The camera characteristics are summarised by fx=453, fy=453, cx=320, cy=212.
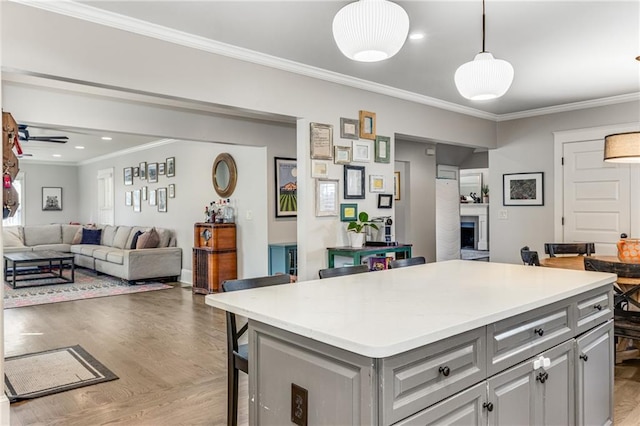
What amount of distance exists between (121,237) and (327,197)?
238 inches

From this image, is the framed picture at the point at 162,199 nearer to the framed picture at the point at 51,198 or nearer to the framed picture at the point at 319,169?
the framed picture at the point at 319,169

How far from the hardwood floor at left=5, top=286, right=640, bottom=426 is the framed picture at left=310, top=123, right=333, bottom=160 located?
1.91m

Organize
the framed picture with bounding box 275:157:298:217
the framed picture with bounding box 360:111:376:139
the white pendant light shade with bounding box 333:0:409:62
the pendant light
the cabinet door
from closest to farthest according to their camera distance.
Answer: the white pendant light shade with bounding box 333:0:409:62
the cabinet door
the pendant light
the framed picture with bounding box 360:111:376:139
the framed picture with bounding box 275:157:298:217

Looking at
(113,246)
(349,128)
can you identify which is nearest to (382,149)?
(349,128)

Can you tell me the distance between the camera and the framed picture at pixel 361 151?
4375mm

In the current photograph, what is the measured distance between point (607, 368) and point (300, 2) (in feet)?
8.62

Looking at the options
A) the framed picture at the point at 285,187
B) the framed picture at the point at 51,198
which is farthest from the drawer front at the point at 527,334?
the framed picture at the point at 51,198

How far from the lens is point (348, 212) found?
436cm

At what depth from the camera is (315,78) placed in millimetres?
4055

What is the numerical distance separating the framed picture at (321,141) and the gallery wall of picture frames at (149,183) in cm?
458

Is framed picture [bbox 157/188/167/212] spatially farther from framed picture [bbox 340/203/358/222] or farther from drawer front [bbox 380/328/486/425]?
drawer front [bbox 380/328/486/425]

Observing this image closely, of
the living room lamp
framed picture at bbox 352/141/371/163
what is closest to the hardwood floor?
the living room lamp

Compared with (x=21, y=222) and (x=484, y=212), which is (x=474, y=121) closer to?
(x=484, y=212)

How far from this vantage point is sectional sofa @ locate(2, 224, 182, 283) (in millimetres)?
7375
